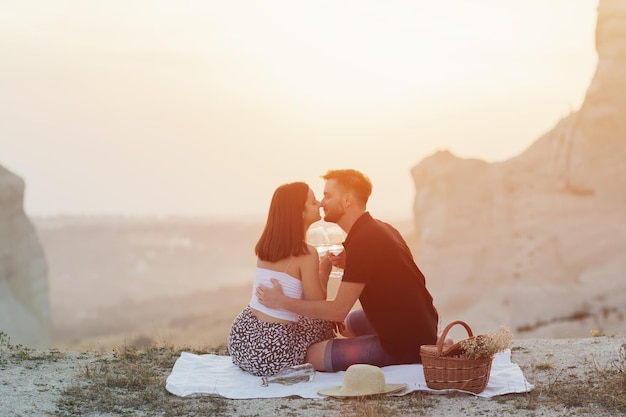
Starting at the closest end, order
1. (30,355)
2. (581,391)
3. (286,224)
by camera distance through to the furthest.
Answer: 1. (581,391)
2. (286,224)
3. (30,355)

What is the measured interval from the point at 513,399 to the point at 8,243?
69.9 ft

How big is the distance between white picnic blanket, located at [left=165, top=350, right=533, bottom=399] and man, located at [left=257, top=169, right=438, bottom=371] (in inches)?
6.4

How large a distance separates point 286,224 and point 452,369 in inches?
59.8

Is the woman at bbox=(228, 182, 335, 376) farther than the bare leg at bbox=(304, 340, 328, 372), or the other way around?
the bare leg at bbox=(304, 340, 328, 372)

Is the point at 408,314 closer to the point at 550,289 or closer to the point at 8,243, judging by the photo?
the point at 550,289

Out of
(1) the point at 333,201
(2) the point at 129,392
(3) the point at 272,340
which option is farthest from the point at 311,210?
(2) the point at 129,392

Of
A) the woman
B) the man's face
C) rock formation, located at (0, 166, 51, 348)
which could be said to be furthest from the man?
rock formation, located at (0, 166, 51, 348)

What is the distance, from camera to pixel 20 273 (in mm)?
24594

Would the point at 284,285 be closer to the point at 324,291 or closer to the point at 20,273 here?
the point at 324,291

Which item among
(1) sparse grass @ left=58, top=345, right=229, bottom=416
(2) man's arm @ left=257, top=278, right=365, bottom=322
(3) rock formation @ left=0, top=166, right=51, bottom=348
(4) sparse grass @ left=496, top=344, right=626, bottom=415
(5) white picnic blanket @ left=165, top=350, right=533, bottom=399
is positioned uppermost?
(2) man's arm @ left=257, top=278, right=365, bottom=322

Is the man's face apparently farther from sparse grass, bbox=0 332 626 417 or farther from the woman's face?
sparse grass, bbox=0 332 626 417

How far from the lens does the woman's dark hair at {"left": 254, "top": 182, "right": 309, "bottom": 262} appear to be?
5895mm

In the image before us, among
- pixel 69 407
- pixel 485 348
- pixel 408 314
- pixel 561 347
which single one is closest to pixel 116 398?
pixel 69 407

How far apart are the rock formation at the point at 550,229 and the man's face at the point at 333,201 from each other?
1470 cm
